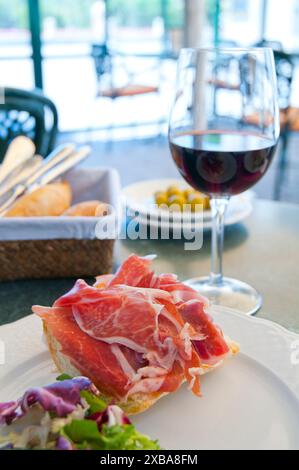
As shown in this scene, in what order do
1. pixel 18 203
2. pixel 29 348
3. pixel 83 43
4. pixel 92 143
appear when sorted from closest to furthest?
pixel 29 348
pixel 18 203
pixel 92 143
pixel 83 43

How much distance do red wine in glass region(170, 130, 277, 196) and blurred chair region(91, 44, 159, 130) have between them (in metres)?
4.39

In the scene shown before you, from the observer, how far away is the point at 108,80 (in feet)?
17.4

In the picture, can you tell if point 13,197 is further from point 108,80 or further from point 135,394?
point 108,80

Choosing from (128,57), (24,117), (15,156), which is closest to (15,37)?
(128,57)

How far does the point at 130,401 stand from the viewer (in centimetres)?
52

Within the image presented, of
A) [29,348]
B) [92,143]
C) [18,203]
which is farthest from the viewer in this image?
[92,143]

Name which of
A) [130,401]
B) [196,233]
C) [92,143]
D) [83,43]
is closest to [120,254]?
[196,233]

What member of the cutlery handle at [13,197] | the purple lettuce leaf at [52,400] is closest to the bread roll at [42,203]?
the cutlery handle at [13,197]

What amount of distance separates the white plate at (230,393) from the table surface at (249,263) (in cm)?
10

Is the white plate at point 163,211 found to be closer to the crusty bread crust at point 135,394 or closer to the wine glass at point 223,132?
the wine glass at point 223,132

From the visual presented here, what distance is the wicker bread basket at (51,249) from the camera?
0.79 meters

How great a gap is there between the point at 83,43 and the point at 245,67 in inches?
246

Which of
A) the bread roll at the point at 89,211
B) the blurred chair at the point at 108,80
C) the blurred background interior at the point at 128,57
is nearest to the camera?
the bread roll at the point at 89,211

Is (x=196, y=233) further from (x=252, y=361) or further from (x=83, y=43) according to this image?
(x=83, y=43)
